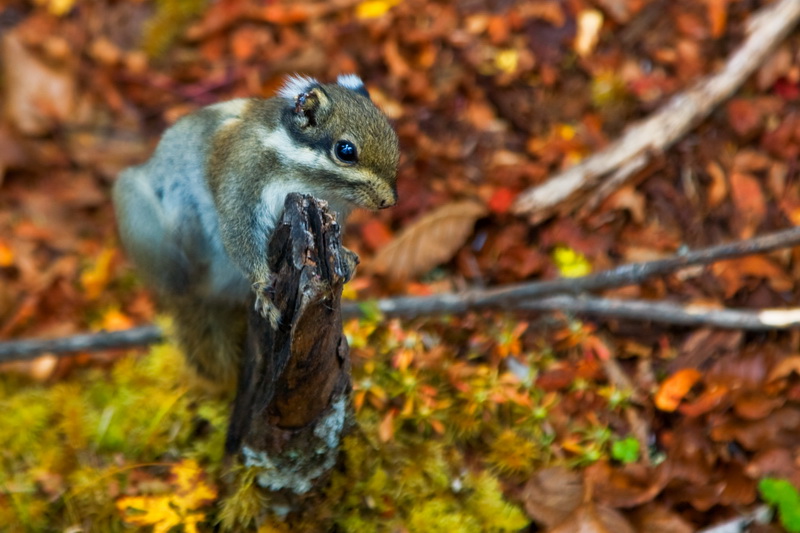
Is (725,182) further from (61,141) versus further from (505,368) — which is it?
(61,141)

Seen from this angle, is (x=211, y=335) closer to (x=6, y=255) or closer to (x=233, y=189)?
(x=233, y=189)

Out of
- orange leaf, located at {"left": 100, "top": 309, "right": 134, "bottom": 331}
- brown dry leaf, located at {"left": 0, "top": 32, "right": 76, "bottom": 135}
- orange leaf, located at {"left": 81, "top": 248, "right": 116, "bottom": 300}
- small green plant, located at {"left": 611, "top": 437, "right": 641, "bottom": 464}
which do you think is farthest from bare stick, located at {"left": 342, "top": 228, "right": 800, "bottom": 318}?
brown dry leaf, located at {"left": 0, "top": 32, "right": 76, "bottom": 135}

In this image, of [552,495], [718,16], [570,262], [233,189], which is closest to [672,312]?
[570,262]

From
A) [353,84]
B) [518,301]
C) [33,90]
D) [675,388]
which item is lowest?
[675,388]

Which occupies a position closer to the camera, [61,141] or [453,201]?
[453,201]

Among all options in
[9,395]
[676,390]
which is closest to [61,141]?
[9,395]
